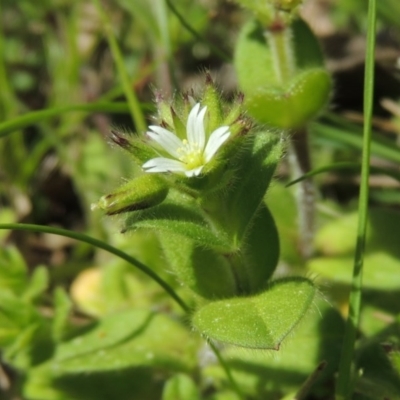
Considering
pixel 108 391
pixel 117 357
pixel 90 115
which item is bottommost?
pixel 108 391

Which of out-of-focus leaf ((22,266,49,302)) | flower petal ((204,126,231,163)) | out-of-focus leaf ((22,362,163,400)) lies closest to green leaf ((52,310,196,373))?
out-of-focus leaf ((22,362,163,400))

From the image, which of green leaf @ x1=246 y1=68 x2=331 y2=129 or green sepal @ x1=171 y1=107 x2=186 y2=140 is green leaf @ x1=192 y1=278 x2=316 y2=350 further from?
green leaf @ x1=246 y1=68 x2=331 y2=129

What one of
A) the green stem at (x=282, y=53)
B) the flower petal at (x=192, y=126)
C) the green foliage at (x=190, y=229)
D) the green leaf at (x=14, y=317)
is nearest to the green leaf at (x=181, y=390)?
the green foliage at (x=190, y=229)

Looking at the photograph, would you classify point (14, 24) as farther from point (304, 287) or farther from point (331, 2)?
point (304, 287)

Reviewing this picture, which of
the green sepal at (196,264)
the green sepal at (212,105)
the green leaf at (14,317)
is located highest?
the green sepal at (212,105)

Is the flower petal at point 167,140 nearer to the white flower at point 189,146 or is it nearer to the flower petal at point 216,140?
the white flower at point 189,146

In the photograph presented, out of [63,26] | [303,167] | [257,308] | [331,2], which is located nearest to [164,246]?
[257,308]

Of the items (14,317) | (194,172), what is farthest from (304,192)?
(14,317)
